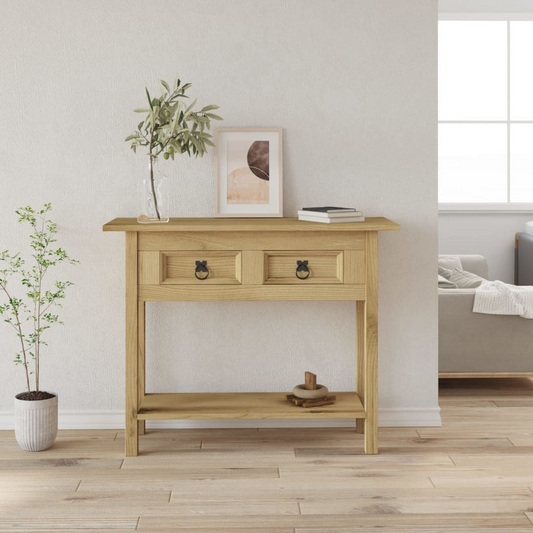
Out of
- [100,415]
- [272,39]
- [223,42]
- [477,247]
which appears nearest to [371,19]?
[272,39]

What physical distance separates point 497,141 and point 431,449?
4.05 meters

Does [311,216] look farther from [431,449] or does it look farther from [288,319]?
[431,449]

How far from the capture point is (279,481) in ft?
8.79

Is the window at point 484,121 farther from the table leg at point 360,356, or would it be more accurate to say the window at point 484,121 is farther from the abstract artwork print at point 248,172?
the abstract artwork print at point 248,172

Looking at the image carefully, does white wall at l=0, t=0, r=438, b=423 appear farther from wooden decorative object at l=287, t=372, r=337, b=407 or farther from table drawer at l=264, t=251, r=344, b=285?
table drawer at l=264, t=251, r=344, b=285

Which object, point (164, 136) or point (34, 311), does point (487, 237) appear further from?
point (34, 311)

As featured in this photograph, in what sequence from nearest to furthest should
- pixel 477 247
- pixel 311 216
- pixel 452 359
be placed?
pixel 311 216 → pixel 452 359 → pixel 477 247

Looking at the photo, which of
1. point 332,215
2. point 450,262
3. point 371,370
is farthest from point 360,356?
point 450,262

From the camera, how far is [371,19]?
321cm

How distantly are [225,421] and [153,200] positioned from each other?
104cm

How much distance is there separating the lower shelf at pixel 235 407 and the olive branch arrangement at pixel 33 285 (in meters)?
0.56

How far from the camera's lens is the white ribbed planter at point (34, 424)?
2955 millimetres

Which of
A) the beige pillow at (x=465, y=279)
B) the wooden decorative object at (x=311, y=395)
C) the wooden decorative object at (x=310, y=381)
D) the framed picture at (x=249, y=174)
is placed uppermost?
the framed picture at (x=249, y=174)

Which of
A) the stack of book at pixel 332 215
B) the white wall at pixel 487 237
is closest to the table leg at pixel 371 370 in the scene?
the stack of book at pixel 332 215
